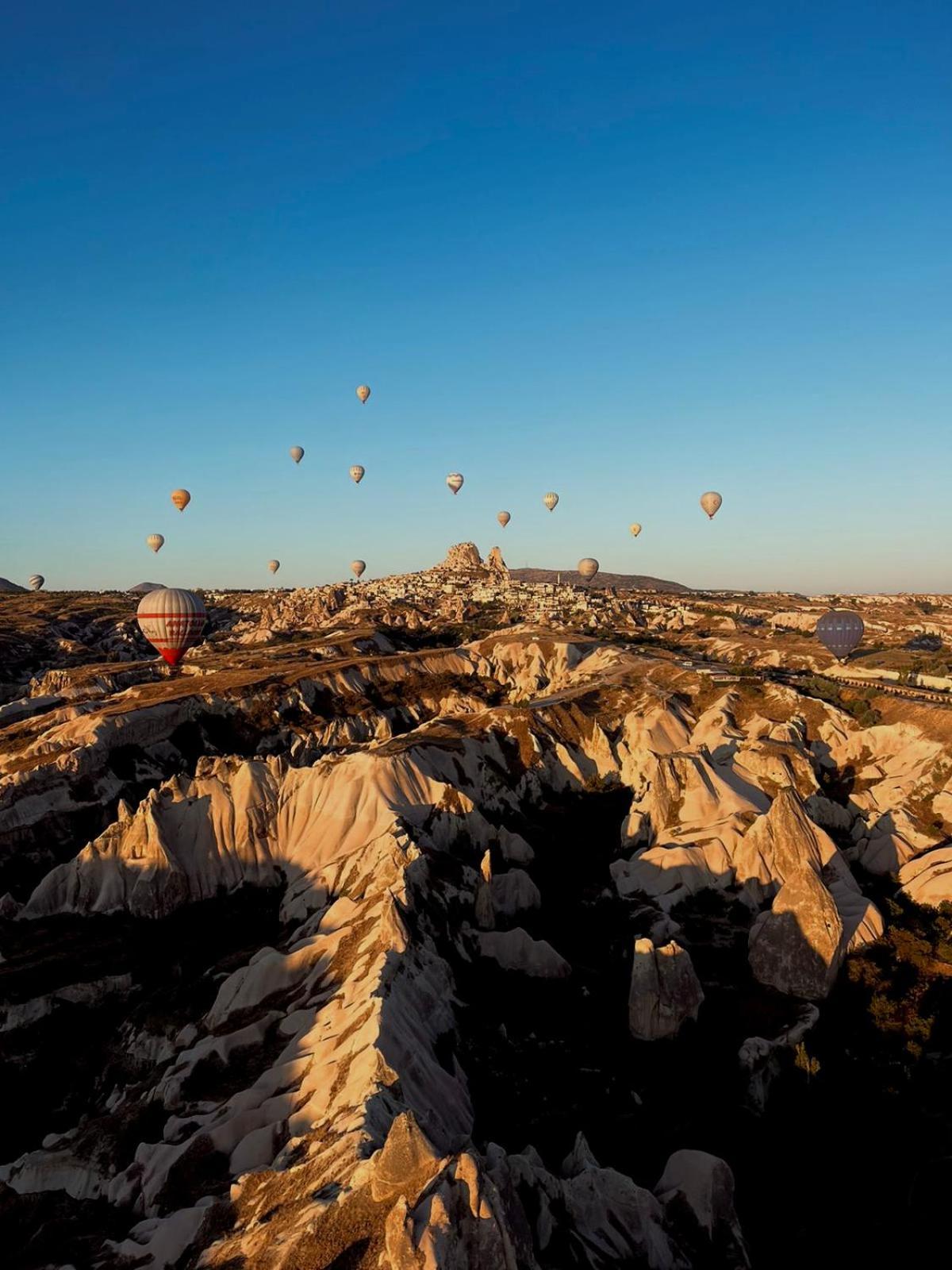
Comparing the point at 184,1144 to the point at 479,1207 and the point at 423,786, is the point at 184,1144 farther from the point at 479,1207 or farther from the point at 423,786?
the point at 423,786

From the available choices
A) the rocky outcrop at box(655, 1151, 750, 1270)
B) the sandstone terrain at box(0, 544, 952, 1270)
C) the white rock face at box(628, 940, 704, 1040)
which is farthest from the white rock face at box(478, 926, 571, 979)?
the rocky outcrop at box(655, 1151, 750, 1270)

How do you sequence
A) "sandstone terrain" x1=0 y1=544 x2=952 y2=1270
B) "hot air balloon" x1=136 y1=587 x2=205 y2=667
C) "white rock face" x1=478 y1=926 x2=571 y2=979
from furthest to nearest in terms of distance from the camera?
"hot air balloon" x1=136 y1=587 x2=205 y2=667
"white rock face" x1=478 y1=926 x2=571 y2=979
"sandstone terrain" x1=0 y1=544 x2=952 y2=1270

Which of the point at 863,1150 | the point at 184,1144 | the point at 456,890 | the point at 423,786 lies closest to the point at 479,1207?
the point at 184,1144

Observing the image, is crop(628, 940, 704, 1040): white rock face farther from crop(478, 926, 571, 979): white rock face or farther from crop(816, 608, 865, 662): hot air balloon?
crop(816, 608, 865, 662): hot air balloon

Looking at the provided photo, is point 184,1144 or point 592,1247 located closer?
point 592,1247

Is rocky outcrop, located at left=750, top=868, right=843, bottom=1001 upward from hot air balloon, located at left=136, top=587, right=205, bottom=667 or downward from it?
downward

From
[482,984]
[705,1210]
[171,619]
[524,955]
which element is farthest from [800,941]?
[171,619]
